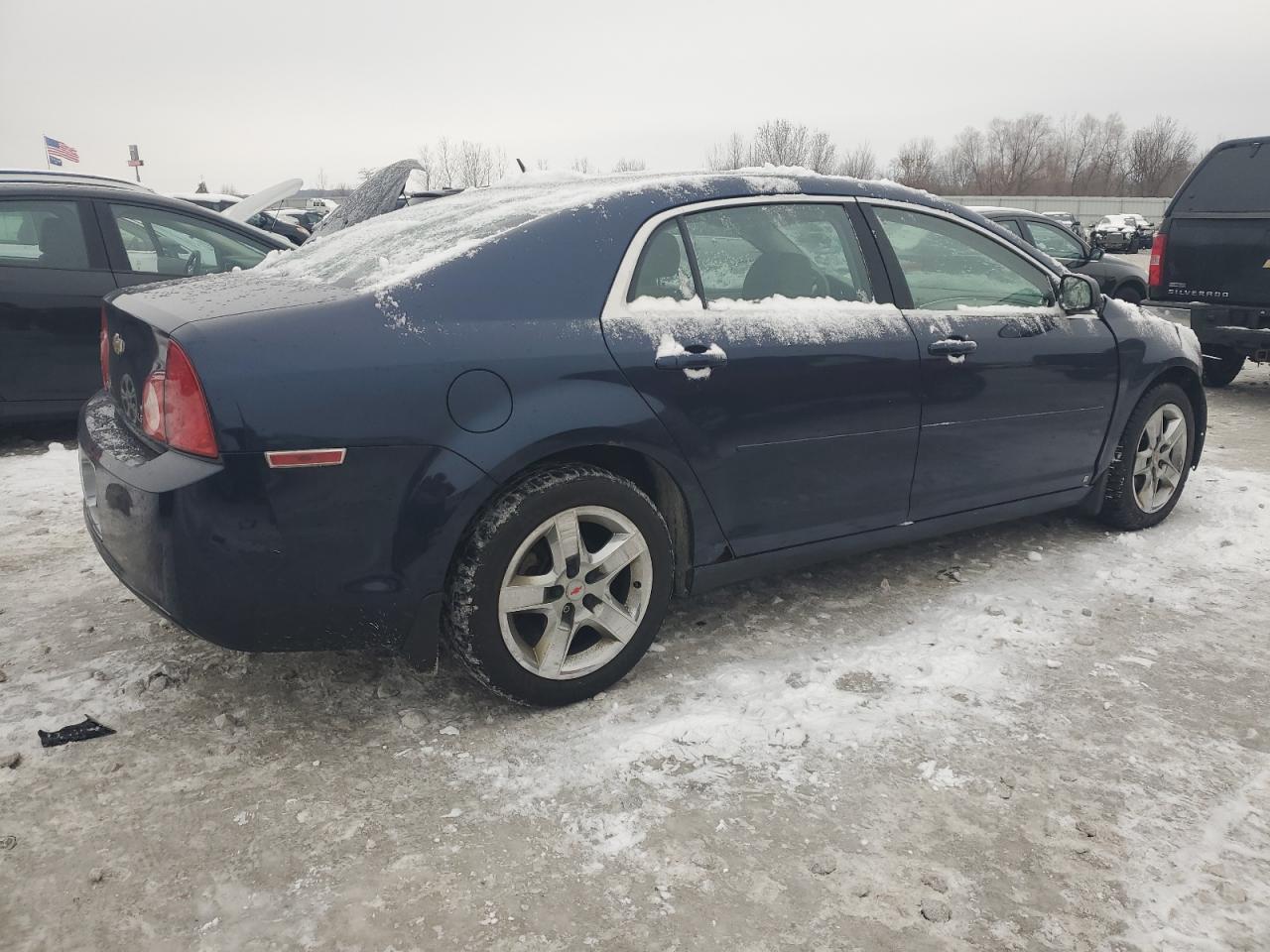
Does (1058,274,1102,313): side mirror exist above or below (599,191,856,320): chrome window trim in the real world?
below

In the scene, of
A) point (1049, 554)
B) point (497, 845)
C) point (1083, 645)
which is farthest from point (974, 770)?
point (1049, 554)

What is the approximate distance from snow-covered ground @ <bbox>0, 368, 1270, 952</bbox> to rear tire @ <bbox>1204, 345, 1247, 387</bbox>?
208 inches

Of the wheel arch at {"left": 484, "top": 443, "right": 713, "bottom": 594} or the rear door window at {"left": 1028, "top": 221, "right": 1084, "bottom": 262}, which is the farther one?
the rear door window at {"left": 1028, "top": 221, "right": 1084, "bottom": 262}

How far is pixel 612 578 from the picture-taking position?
295 cm

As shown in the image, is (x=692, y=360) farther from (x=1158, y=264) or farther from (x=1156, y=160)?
(x=1156, y=160)

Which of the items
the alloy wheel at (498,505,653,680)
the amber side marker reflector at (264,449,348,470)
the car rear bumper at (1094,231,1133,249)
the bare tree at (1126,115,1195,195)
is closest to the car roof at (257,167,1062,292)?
the amber side marker reflector at (264,449,348,470)

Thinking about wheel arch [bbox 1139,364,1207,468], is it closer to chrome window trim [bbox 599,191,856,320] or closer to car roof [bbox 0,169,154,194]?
chrome window trim [bbox 599,191,856,320]

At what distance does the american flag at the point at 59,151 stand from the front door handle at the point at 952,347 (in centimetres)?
3262

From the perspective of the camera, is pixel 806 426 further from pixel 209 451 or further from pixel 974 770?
pixel 209 451

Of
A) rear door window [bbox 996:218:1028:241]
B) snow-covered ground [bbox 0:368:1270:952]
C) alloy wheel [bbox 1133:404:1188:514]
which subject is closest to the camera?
snow-covered ground [bbox 0:368:1270:952]

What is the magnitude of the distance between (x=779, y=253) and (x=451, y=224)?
112 cm

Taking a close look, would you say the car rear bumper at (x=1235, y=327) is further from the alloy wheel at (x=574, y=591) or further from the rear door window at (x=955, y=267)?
the alloy wheel at (x=574, y=591)

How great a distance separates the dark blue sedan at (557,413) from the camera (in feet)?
8.09

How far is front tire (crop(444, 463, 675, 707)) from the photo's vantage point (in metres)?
2.71
